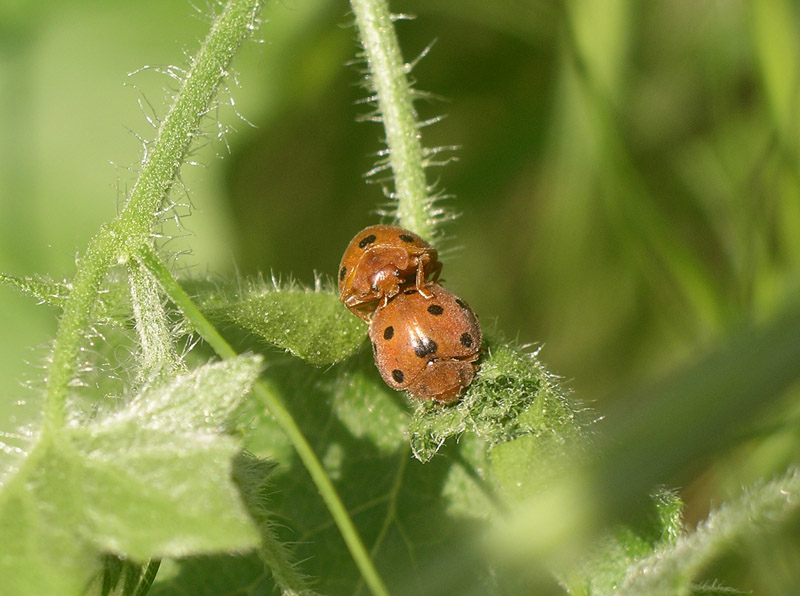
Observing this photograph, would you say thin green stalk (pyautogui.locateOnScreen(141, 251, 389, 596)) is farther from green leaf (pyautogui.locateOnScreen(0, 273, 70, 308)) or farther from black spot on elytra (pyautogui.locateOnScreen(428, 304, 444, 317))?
black spot on elytra (pyautogui.locateOnScreen(428, 304, 444, 317))

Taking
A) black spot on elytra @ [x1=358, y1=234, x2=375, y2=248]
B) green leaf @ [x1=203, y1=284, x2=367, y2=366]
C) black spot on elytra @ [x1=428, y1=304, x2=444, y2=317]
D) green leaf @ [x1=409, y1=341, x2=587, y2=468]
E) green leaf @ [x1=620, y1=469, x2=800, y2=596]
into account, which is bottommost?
green leaf @ [x1=620, y1=469, x2=800, y2=596]

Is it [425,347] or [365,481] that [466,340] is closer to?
[425,347]

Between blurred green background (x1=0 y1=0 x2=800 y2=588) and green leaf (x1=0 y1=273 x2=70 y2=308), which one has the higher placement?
blurred green background (x1=0 y1=0 x2=800 y2=588)

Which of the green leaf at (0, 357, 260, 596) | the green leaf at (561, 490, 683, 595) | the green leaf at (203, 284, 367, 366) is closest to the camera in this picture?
the green leaf at (0, 357, 260, 596)

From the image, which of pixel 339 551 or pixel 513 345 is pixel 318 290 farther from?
pixel 339 551

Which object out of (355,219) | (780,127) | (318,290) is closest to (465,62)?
(355,219)

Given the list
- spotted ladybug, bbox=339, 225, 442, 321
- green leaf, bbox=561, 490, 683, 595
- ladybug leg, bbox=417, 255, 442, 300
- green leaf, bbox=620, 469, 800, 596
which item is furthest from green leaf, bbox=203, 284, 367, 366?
green leaf, bbox=620, 469, 800, 596
